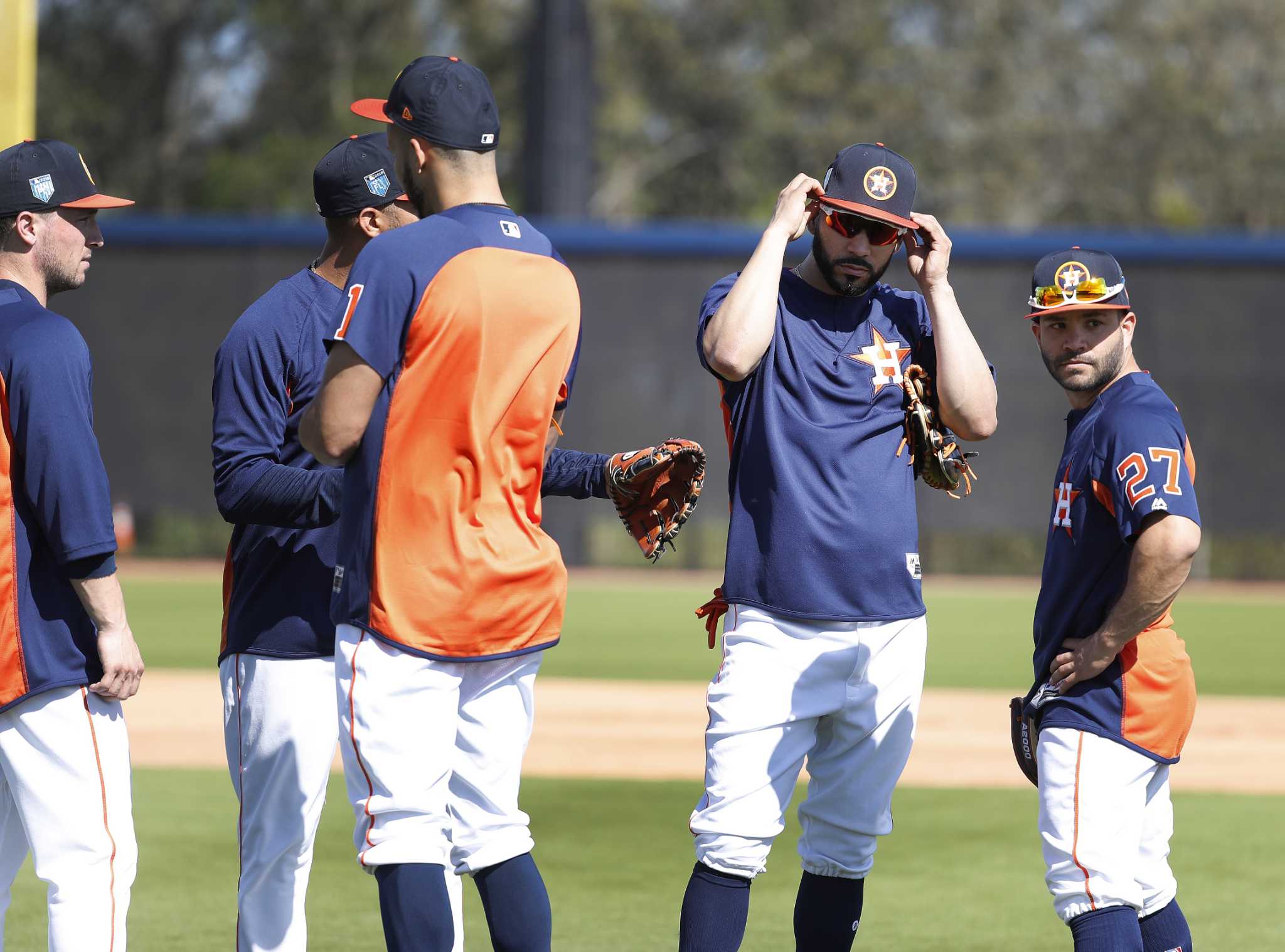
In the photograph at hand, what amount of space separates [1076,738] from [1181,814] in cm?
391

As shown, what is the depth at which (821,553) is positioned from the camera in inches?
163

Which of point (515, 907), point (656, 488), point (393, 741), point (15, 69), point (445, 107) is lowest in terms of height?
point (515, 907)

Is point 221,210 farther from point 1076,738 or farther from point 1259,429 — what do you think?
point 1076,738

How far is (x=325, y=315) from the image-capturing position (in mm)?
4062

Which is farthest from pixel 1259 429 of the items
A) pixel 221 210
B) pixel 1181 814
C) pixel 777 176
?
pixel 221 210

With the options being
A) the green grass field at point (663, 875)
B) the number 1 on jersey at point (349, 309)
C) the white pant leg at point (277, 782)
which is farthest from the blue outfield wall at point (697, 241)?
the number 1 on jersey at point (349, 309)

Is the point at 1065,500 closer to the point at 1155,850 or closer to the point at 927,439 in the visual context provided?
the point at 927,439

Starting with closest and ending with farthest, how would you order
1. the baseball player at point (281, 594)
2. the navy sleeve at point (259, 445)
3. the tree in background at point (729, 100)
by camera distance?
1. the navy sleeve at point (259, 445)
2. the baseball player at point (281, 594)
3. the tree in background at point (729, 100)

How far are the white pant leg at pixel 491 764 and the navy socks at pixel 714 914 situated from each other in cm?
60

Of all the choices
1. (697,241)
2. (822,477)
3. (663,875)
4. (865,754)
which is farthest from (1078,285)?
(697,241)

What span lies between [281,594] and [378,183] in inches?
41.4

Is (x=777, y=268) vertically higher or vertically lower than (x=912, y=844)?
higher

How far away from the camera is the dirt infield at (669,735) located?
846 centimetres

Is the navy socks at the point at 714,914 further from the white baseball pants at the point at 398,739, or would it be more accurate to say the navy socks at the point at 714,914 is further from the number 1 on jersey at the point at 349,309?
the number 1 on jersey at the point at 349,309
